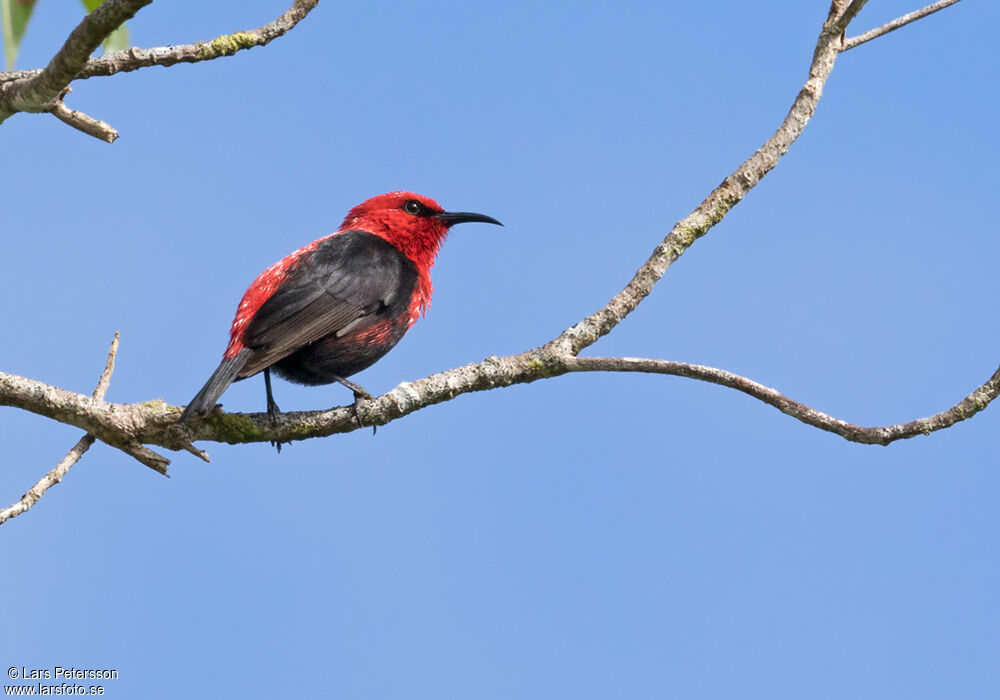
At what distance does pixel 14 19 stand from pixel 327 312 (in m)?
2.11

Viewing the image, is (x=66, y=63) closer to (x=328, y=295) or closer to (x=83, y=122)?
(x=83, y=122)

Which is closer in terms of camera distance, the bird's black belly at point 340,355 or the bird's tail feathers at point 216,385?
the bird's tail feathers at point 216,385

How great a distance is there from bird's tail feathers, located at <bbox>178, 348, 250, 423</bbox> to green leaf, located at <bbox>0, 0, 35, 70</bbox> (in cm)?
153

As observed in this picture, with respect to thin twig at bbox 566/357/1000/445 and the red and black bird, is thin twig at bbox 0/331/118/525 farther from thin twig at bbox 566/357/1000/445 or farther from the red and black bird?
thin twig at bbox 566/357/1000/445

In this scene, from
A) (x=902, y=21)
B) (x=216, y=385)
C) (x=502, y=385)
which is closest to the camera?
(x=502, y=385)

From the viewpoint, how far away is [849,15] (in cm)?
464

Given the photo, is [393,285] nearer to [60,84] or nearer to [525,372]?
[525,372]

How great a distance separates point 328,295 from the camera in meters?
4.95

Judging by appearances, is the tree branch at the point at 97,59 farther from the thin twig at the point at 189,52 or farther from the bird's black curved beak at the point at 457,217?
the bird's black curved beak at the point at 457,217

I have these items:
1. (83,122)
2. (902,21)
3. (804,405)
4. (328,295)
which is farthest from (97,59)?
(902,21)

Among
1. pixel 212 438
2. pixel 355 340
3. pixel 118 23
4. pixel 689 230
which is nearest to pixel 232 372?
pixel 212 438

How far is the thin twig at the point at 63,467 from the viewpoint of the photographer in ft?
12.3

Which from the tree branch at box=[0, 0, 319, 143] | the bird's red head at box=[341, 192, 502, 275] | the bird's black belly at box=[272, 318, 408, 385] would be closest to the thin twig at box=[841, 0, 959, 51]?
the bird's red head at box=[341, 192, 502, 275]

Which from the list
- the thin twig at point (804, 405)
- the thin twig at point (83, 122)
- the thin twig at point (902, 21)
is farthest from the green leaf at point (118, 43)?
the thin twig at point (902, 21)
